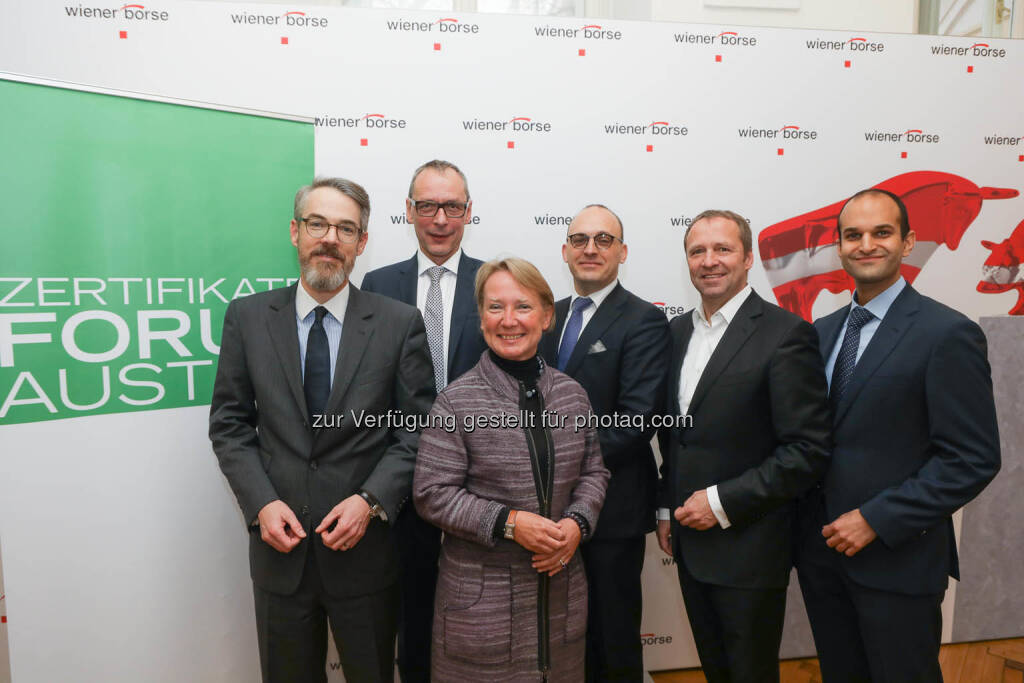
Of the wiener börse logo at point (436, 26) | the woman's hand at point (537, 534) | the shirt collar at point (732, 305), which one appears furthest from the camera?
the wiener börse logo at point (436, 26)

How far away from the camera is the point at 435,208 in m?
2.29

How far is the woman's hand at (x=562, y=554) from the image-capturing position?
1.72 metres

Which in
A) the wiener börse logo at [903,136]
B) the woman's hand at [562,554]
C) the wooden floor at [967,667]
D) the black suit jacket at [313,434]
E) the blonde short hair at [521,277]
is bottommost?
the wooden floor at [967,667]

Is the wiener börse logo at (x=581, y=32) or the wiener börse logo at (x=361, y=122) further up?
the wiener börse logo at (x=581, y=32)

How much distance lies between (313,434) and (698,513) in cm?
129

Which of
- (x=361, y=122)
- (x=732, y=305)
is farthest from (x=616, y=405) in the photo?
(x=361, y=122)

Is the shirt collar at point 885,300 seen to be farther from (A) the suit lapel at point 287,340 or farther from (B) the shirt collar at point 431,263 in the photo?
(A) the suit lapel at point 287,340

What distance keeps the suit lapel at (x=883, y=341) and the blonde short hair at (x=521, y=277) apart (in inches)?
39.7

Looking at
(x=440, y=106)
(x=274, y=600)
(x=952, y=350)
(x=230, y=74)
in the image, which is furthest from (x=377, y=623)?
(x=230, y=74)

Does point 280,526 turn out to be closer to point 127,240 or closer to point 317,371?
point 317,371

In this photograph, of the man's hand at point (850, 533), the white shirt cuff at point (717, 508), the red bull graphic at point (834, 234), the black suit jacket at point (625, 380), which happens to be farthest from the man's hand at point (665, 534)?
the red bull graphic at point (834, 234)

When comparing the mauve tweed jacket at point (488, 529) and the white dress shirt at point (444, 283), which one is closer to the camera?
the mauve tweed jacket at point (488, 529)

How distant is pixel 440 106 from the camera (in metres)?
2.80

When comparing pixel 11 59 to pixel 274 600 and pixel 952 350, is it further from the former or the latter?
pixel 952 350
